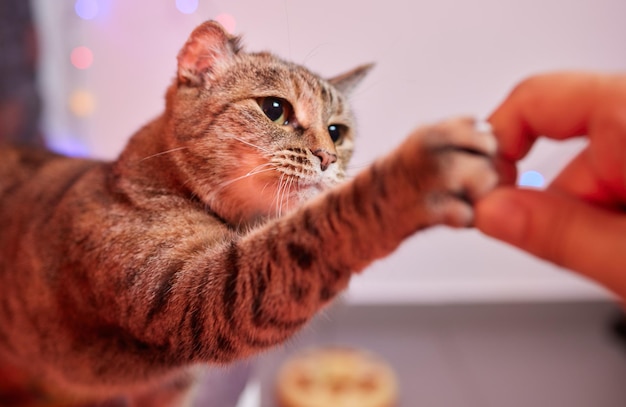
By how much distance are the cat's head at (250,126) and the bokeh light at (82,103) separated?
394 mm

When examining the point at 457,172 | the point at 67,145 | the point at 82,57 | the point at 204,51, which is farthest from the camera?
the point at 67,145

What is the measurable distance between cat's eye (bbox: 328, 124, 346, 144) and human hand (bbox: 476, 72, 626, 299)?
0.33 m

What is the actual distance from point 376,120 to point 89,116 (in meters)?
0.77

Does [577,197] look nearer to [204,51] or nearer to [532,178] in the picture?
[532,178]

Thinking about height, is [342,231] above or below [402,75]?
below

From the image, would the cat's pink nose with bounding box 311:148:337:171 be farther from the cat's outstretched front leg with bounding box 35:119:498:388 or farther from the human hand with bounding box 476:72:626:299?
the human hand with bounding box 476:72:626:299

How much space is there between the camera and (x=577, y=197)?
0.55 m

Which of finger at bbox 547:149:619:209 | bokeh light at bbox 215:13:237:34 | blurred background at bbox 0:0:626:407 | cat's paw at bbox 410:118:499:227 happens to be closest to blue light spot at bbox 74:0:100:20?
blurred background at bbox 0:0:626:407

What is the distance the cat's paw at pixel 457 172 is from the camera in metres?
0.49

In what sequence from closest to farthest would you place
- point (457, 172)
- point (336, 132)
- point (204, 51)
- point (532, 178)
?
point (457, 172) < point (532, 178) < point (204, 51) < point (336, 132)

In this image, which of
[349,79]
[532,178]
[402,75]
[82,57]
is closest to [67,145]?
[82,57]

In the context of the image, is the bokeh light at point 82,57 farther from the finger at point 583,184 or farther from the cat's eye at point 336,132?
the finger at point 583,184

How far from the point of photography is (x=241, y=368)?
1.20 metres

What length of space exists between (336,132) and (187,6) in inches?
12.1
